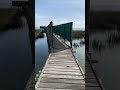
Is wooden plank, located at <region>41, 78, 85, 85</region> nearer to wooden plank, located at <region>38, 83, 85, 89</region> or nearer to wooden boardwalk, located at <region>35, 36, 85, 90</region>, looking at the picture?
wooden boardwalk, located at <region>35, 36, 85, 90</region>

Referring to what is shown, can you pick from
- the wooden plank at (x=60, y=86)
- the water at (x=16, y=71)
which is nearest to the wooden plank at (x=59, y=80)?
the wooden plank at (x=60, y=86)

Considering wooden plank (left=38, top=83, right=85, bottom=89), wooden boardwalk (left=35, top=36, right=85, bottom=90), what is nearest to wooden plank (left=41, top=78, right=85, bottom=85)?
wooden boardwalk (left=35, top=36, right=85, bottom=90)

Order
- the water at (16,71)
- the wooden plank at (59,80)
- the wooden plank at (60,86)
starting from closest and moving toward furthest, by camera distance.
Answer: the wooden plank at (60,86)
the wooden plank at (59,80)
the water at (16,71)

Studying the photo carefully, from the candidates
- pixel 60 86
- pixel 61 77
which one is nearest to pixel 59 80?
pixel 61 77

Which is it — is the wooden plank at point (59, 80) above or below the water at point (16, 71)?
above

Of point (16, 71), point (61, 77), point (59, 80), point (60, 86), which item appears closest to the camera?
point (60, 86)

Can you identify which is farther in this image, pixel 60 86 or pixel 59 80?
pixel 59 80

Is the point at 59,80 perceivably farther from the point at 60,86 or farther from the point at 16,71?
the point at 16,71

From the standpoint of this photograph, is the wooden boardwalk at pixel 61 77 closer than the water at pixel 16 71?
Yes

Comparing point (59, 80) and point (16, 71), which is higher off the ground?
point (59, 80)

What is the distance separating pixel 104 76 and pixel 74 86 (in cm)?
382

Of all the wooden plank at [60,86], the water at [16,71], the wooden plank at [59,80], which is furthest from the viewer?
the water at [16,71]

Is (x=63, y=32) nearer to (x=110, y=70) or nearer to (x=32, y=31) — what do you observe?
(x=110, y=70)

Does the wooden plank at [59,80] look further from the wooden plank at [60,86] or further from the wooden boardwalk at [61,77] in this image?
the wooden plank at [60,86]
